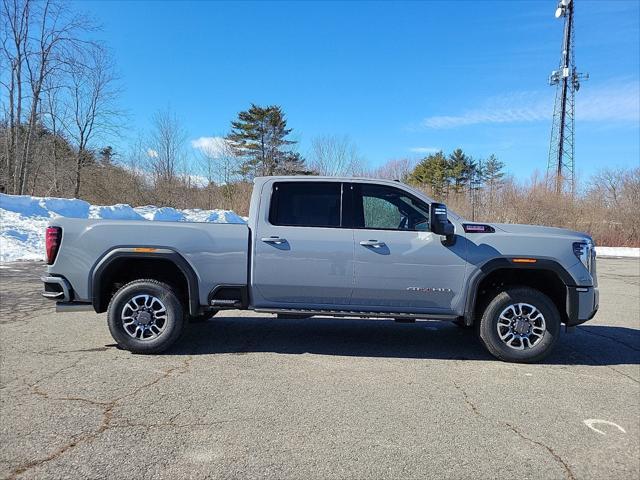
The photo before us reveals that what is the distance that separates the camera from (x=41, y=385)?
13.3 feet

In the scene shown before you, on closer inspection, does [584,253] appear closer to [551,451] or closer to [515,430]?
[515,430]

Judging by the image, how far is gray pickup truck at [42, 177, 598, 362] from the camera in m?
4.95

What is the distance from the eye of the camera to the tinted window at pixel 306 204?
5184 mm

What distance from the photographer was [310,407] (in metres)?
3.73

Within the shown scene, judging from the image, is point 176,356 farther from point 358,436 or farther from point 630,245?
point 630,245

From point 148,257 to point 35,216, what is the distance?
49.4 ft

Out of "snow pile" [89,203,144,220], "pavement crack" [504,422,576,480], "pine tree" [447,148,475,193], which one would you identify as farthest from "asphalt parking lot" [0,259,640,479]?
"pine tree" [447,148,475,193]

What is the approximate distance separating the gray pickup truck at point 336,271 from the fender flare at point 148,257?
1cm

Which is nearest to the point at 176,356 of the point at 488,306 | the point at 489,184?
the point at 488,306

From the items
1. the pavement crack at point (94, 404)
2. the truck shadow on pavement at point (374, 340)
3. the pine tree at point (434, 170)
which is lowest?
the pavement crack at point (94, 404)

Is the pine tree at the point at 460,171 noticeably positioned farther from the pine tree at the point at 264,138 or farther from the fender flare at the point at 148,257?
the fender flare at the point at 148,257

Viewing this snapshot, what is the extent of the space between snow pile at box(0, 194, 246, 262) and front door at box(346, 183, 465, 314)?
24.6 ft

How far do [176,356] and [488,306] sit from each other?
3.64 m

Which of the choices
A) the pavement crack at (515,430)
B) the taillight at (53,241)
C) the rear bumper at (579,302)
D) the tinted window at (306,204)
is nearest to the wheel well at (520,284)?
the rear bumper at (579,302)
